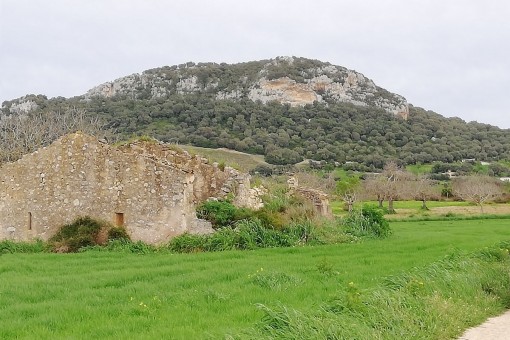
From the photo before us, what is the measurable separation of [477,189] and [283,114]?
137ft

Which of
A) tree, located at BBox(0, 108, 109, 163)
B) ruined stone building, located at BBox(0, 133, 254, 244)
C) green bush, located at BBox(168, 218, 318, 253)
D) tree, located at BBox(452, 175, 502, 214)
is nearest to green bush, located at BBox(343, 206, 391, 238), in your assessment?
green bush, located at BBox(168, 218, 318, 253)

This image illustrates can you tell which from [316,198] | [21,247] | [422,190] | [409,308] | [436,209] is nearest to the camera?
[409,308]

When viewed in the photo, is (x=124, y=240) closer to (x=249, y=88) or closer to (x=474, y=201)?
(x=474, y=201)

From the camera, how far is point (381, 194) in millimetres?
64688

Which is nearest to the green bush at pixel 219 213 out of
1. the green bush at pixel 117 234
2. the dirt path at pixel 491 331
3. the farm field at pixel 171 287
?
the green bush at pixel 117 234

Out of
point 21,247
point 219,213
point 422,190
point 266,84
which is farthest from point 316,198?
point 266,84

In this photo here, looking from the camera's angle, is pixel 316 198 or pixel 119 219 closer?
pixel 119 219

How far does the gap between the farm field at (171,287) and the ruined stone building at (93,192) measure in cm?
298

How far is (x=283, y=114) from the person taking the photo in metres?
96.8

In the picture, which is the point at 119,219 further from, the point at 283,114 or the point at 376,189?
the point at 283,114

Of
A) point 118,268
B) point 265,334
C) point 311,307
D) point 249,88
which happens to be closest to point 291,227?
point 118,268

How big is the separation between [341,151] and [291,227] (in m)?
68.3

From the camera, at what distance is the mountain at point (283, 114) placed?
80.1 metres

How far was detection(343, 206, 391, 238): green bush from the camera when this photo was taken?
84.0ft
